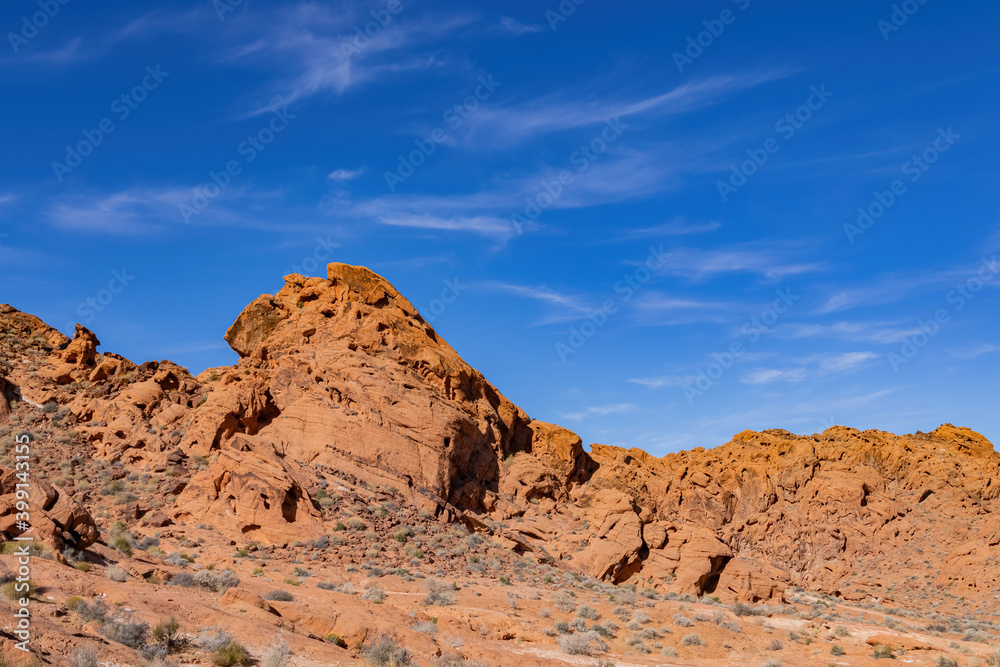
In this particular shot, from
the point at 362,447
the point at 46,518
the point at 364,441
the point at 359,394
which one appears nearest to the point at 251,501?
the point at 362,447

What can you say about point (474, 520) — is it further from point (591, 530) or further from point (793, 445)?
point (793, 445)

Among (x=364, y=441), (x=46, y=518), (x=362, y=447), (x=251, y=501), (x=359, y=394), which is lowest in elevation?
(x=46, y=518)

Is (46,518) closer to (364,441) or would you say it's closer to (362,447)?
(362,447)

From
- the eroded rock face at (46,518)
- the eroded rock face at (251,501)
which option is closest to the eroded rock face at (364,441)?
the eroded rock face at (251,501)

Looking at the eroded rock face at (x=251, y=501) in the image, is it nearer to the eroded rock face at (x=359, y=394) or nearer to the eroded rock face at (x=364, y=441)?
the eroded rock face at (x=364, y=441)

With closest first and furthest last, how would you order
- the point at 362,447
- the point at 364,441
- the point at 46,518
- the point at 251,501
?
the point at 46,518 → the point at 251,501 → the point at 362,447 → the point at 364,441

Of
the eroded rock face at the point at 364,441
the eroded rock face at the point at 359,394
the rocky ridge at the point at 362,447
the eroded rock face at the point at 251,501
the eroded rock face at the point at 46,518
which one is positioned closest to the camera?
the eroded rock face at the point at 46,518

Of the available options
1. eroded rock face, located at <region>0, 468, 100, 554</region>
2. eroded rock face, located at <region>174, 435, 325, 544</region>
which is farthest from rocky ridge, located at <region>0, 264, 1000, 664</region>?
eroded rock face, located at <region>0, 468, 100, 554</region>

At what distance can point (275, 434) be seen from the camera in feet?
109

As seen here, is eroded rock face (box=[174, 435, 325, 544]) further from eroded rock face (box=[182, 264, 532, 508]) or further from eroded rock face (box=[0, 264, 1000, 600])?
eroded rock face (box=[182, 264, 532, 508])

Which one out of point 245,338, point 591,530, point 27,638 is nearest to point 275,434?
point 245,338

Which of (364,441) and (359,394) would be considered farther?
(359,394)

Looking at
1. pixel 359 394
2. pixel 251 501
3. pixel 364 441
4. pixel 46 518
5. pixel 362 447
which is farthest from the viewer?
pixel 359 394

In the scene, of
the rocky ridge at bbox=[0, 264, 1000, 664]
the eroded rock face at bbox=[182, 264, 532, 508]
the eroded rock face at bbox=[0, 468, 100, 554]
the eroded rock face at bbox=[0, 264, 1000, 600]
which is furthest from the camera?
the eroded rock face at bbox=[182, 264, 532, 508]
